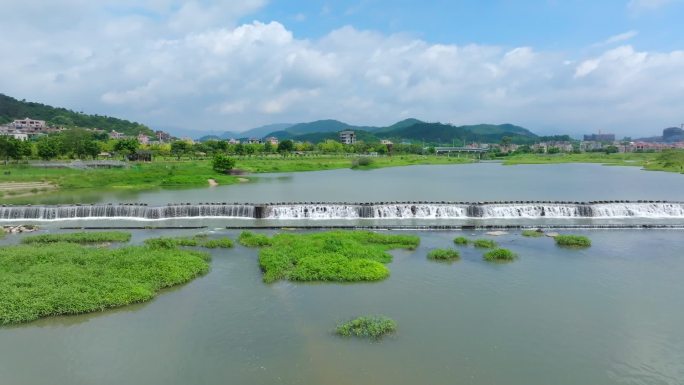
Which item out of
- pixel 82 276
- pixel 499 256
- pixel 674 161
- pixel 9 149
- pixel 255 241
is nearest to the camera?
pixel 82 276

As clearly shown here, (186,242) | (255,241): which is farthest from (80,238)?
(255,241)

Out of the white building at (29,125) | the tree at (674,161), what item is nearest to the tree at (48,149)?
the white building at (29,125)

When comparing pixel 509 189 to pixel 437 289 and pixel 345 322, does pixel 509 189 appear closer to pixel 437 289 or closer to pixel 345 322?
pixel 437 289

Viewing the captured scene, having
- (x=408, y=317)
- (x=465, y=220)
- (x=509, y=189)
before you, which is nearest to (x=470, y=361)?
(x=408, y=317)

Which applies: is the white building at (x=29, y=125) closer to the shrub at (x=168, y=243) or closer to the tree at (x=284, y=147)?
the tree at (x=284, y=147)

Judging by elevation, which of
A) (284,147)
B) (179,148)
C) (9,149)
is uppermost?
(284,147)

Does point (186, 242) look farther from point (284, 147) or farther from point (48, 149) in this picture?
point (284, 147)
